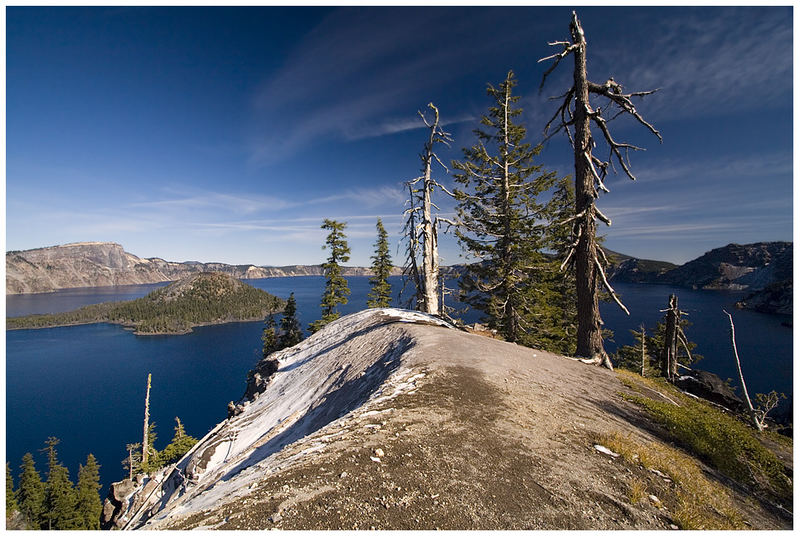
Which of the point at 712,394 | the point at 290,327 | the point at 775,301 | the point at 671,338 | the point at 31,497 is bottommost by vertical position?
the point at 31,497

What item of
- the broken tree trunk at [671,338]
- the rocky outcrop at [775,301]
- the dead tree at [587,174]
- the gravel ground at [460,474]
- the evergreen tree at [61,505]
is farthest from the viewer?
the rocky outcrop at [775,301]

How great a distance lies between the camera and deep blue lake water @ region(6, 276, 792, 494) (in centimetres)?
5472

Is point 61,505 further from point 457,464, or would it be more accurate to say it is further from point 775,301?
point 775,301

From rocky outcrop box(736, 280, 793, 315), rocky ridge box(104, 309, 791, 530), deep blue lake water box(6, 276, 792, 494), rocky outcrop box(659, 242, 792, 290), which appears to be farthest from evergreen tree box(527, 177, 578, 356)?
rocky outcrop box(659, 242, 792, 290)

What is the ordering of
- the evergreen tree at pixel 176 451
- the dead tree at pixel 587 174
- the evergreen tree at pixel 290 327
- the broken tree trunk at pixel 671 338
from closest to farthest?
the dead tree at pixel 587 174, the broken tree trunk at pixel 671 338, the evergreen tree at pixel 176 451, the evergreen tree at pixel 290 327

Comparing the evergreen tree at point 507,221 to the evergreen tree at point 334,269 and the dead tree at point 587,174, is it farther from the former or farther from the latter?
the evergreen tree at point 334,269

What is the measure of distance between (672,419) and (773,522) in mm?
2585

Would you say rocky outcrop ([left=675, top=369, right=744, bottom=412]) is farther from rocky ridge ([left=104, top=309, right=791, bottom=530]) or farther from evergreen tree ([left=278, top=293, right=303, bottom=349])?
evergreen tree ([left=278, top=293, right=303, bottom=349])

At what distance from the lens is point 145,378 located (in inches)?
3472

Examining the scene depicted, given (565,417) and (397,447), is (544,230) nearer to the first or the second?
(565,417)

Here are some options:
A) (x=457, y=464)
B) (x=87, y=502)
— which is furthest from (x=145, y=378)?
(x=457, y=464)

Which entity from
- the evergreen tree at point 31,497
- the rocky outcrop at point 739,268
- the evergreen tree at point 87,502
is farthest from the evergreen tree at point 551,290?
the rocky outcrop at point 739,268

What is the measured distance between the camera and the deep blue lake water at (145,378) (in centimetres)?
5472

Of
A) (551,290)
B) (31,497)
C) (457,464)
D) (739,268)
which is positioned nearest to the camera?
(457,464)
